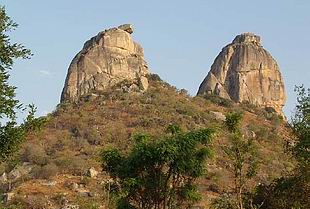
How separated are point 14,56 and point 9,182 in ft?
95.8

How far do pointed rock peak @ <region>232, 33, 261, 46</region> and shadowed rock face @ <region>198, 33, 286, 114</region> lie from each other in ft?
0.62

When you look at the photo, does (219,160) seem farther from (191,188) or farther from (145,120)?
(191,188)

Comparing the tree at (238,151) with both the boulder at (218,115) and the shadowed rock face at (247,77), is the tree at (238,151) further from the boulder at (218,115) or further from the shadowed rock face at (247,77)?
the shadowed rock face at (247,77)

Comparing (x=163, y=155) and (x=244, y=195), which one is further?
(x=244, y=195)

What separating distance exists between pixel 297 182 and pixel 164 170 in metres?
4.53

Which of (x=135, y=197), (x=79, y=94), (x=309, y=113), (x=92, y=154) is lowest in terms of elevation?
(x=135, y=197)

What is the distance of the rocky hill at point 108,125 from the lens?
129 feet

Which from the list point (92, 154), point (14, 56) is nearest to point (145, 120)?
point (92, 154)

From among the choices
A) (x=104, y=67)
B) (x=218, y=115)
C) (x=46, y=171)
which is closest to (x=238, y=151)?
(x=46, y=171)

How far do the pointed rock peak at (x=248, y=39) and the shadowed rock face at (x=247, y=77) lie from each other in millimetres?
190

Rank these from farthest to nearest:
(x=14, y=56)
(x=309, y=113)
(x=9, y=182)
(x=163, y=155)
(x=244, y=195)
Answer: (x=9, y=182) < (x=244, y=195) < (x=309, y=113) < (x=163, y=155) < (x=14, y=56)

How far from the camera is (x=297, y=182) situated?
65.3 feet

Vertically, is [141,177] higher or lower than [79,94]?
lower

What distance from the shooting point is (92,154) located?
47.8 metres
